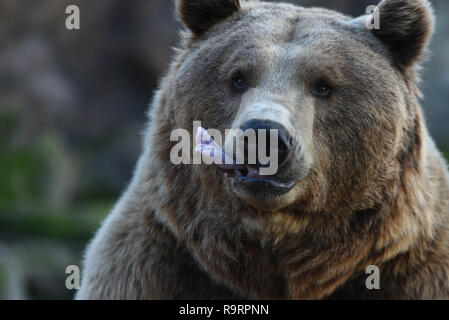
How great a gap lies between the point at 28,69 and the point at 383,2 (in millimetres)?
12129

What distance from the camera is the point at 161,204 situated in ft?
15.9

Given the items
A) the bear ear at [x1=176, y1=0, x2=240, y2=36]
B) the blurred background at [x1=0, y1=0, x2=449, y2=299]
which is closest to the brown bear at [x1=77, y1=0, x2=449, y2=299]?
the bear ear at [x1=176, y1=0, x2=240, y2=36]

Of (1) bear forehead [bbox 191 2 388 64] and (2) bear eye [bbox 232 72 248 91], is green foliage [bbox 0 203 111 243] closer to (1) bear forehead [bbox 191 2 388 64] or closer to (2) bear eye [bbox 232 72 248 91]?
(1) bear forehead [bbox 191 2 388 64]

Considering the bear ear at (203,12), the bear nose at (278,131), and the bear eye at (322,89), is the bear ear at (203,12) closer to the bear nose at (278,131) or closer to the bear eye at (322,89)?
the bear eye at (322,89)

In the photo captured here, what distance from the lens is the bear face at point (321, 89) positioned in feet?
14.2

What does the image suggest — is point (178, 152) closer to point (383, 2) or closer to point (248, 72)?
point (248, 72)

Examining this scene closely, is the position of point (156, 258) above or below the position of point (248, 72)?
below

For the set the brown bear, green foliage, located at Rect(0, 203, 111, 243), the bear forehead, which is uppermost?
the bear forehead

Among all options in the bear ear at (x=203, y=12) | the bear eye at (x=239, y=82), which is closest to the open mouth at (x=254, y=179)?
the bear eye at (x=239, y=82)

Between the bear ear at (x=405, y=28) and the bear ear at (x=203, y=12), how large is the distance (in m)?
1.01

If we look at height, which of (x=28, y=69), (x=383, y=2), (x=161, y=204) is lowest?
(x=28, y=69)

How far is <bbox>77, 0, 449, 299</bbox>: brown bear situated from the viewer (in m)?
4.46

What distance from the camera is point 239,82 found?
4.53 metres
